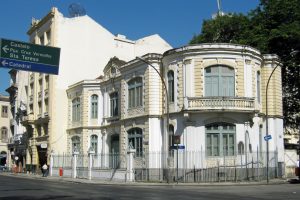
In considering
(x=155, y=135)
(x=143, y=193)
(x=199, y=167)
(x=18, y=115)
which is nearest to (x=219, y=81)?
(x=199, y=167)

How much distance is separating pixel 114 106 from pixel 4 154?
37675 millimetres

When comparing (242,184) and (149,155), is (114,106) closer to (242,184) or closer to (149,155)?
(149,155)

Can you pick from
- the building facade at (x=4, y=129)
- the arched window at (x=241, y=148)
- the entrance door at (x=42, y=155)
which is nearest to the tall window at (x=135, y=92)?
the arched window at (x=241, y=148)

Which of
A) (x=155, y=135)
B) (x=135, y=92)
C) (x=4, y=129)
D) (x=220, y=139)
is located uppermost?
(x=135, y=92)

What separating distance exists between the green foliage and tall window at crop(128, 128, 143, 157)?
1217cm

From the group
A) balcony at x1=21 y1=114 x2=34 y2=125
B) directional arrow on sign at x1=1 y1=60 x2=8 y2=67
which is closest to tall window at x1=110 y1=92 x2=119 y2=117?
balcony at x1=21 y1=114 x2=34 y2=125

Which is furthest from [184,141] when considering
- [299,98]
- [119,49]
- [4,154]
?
[4,154]

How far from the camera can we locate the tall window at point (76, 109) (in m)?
50.7

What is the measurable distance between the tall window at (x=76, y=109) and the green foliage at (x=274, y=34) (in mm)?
13453

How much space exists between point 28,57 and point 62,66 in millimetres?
28348

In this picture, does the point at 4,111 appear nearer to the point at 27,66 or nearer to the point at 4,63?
the point at 27,66

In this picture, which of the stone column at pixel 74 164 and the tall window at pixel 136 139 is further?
the stone column at pixel 74 164

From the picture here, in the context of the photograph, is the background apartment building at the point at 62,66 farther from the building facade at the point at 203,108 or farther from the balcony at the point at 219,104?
the balcony at the point at 219,104

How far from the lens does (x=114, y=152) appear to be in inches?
1756
